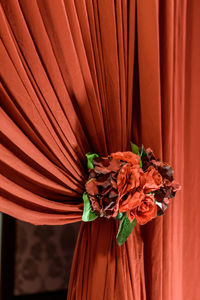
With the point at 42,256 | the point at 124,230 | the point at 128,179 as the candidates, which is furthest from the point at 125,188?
the point at 42,256

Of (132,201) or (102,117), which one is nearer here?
(132,201)

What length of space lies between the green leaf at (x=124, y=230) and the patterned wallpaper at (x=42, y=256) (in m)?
0.35

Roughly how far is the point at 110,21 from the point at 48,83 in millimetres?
231

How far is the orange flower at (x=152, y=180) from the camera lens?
745 millimetres

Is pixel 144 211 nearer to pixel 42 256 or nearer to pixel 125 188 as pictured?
pixel 125 188

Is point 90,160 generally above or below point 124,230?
above

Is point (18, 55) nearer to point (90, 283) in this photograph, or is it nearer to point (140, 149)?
point (140, 149)

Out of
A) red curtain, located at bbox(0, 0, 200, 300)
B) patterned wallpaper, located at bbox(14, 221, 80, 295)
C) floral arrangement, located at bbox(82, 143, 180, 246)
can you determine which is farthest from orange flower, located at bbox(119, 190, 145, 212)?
patterned wallpaper, located at bbox(14, 221, 80, 295)

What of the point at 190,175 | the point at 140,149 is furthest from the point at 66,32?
the point at 190,175

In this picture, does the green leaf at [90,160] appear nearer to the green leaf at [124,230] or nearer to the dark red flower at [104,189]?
the dark red flower at [104,189]

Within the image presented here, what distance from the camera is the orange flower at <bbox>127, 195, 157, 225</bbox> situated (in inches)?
29.5

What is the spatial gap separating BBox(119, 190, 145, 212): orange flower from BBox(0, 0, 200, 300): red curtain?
110 millimetres

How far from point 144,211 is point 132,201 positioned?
0.04 meters

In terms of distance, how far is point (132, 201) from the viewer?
0.73m
